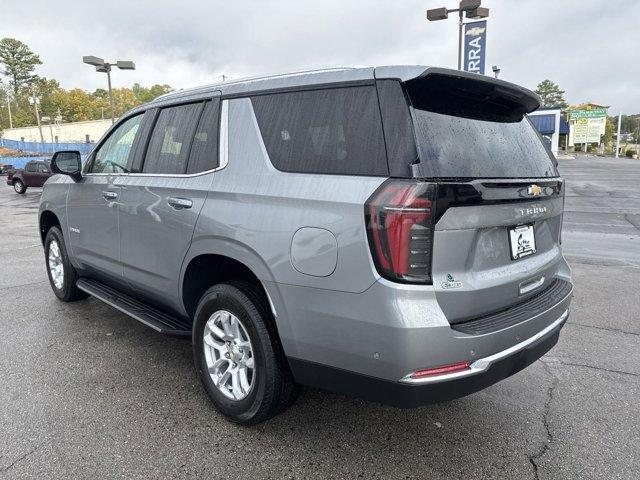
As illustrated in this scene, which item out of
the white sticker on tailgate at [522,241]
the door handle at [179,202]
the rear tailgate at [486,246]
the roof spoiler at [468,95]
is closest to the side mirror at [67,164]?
the door handle at [179,202]

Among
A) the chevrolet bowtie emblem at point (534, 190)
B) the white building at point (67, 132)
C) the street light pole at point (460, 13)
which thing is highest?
the white building at point (67, 132)

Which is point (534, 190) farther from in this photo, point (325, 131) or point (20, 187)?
point (20, 187)

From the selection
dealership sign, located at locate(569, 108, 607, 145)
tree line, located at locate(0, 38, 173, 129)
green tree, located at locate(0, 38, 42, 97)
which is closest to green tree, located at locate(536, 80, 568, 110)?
dealership sign, located at locate(569, 108, 607, 145)

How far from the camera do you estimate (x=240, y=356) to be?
9.08ft

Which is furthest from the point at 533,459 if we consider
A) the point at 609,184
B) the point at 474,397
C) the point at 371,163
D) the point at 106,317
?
the point at 609,184

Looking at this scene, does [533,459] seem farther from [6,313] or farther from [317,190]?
[6,313]

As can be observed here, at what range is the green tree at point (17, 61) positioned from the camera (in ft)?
319

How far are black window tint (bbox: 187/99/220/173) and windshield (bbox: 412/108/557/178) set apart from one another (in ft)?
4.36

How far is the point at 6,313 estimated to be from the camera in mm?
4820

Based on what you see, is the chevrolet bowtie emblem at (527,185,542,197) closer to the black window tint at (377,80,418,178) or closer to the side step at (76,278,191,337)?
the black window tint at (377,80,418,178)

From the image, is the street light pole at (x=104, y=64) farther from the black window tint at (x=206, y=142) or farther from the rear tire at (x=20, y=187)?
the black window tint at (x=206, y=142)

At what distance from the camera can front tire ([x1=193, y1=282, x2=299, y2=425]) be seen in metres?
2.55

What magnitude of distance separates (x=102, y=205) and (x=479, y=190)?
3015 mm

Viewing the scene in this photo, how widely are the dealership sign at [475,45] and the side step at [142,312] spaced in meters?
12.1
